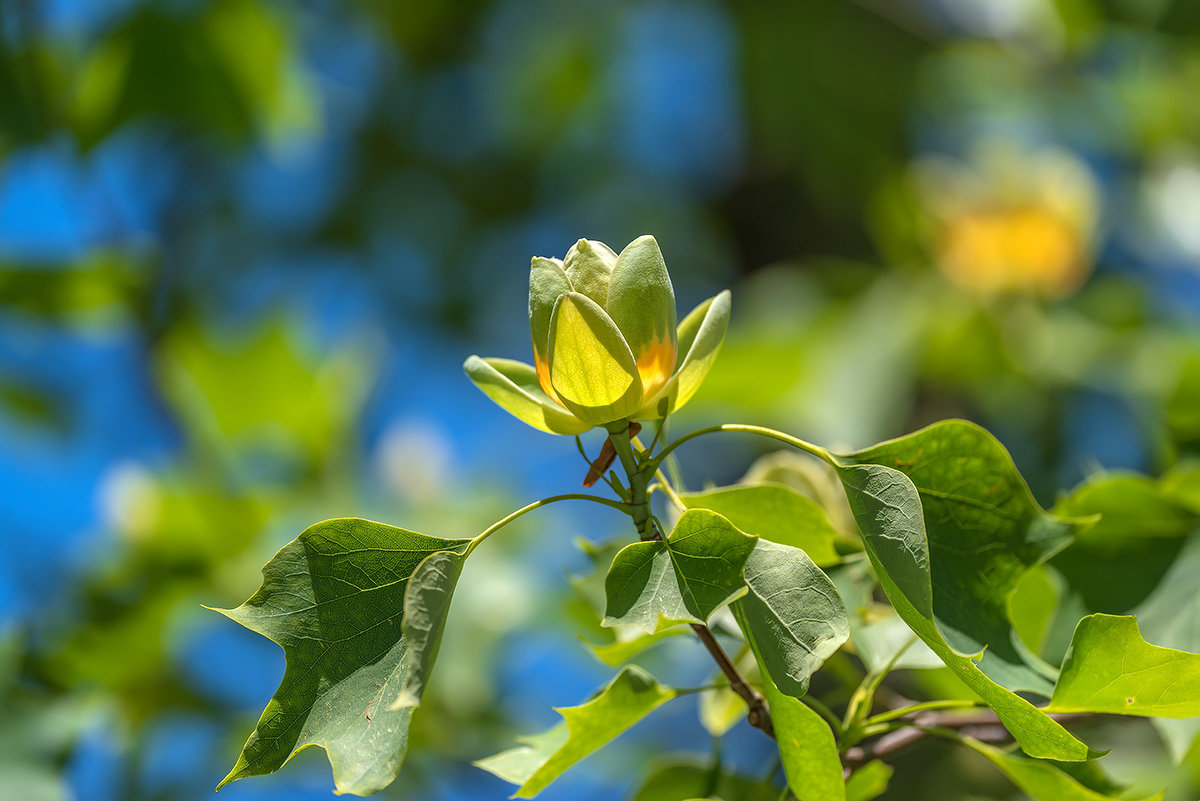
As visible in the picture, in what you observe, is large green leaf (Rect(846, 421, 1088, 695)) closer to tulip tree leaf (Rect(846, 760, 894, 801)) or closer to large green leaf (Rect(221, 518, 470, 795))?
tulip tree leaf (Rect(846, 760, 894, 801))

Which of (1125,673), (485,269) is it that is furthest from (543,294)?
(485,269)

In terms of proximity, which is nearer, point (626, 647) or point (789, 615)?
point (789, 615)

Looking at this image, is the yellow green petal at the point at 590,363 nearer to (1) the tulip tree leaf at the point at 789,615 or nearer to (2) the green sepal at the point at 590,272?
(2) the green sepal at the point at 590,272

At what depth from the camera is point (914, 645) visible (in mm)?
924

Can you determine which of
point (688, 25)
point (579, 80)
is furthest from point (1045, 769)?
point (688, 25)

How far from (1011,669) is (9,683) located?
173 cm

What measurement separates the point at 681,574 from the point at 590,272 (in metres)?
0.25

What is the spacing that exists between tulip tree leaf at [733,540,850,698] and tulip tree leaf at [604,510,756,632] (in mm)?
24

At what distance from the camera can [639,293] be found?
0.74m

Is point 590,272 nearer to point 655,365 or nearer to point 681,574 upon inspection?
point 655,365

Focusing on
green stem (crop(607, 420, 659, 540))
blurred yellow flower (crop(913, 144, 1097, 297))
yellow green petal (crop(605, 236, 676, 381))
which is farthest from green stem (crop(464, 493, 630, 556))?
blurred yellow flower (crop(913, 144, 1097, 297))

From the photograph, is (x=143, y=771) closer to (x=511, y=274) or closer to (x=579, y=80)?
(x=511, y=274)

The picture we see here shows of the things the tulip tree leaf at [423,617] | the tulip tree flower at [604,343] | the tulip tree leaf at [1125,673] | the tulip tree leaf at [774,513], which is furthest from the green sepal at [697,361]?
the tulip tree leaf at [1125,673]

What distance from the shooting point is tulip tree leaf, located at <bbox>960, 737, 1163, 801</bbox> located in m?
0.80
